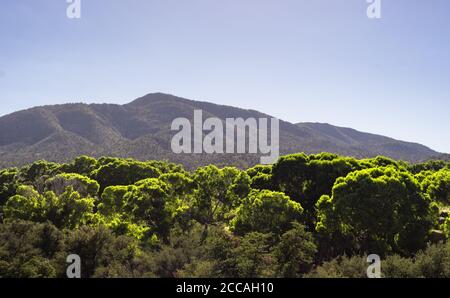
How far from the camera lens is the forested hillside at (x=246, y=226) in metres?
17.9

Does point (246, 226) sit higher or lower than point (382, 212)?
lower

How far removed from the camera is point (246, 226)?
29.1 m

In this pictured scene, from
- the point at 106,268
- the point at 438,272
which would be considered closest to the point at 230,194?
the point at 106,268

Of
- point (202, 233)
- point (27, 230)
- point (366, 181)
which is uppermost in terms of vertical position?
point (366, 181)

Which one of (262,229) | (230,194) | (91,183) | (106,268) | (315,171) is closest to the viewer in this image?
(106,268)

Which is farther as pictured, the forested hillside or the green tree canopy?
the green tree canopy

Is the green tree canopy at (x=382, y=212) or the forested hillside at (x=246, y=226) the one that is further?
the green tree canopy at (x=382, y=212)

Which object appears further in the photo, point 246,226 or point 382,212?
point 246,226

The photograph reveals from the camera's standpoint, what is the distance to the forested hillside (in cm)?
1792
